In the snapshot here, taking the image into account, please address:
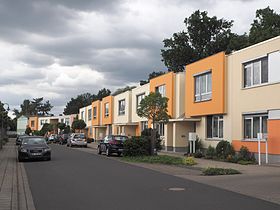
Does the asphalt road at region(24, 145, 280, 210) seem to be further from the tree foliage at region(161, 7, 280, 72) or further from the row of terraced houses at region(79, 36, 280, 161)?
the tree foliage at region(161, 7, 280, 72)

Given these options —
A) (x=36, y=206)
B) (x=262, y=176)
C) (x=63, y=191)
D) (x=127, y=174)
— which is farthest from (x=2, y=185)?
(x=262, y=176)

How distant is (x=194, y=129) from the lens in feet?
111

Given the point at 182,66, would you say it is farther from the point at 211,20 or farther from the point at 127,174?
the point at 127,174

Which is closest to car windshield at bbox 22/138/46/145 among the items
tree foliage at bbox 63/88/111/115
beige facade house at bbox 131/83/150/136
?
beige facade house at bbox 131/83/150/136

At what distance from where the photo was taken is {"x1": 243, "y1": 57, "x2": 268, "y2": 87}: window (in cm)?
2349

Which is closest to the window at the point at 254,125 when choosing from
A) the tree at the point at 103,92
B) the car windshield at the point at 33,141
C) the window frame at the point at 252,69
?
the window frame at the point at 252,69

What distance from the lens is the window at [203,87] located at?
29703 millimetres

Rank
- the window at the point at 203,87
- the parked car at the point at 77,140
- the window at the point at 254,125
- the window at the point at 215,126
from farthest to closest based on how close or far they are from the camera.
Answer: the parked car at the point at 77,140 < the window at the point at 203,87 < the window at the point at 215,126 < the window at the point at 254,125

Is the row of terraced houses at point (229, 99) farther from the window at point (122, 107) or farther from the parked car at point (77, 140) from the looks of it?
the window at point (122, 107)

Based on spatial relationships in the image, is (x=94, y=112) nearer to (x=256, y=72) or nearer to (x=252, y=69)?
(x=252, y=69)

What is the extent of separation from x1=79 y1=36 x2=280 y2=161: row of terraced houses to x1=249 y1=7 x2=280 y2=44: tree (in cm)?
1391

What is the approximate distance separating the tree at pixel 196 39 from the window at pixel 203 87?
32.9 m

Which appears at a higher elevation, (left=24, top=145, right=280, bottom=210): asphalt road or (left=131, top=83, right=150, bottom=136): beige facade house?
(left=131, top=83, right=150, bottom=136): beige facade house

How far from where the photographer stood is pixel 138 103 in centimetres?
4722
